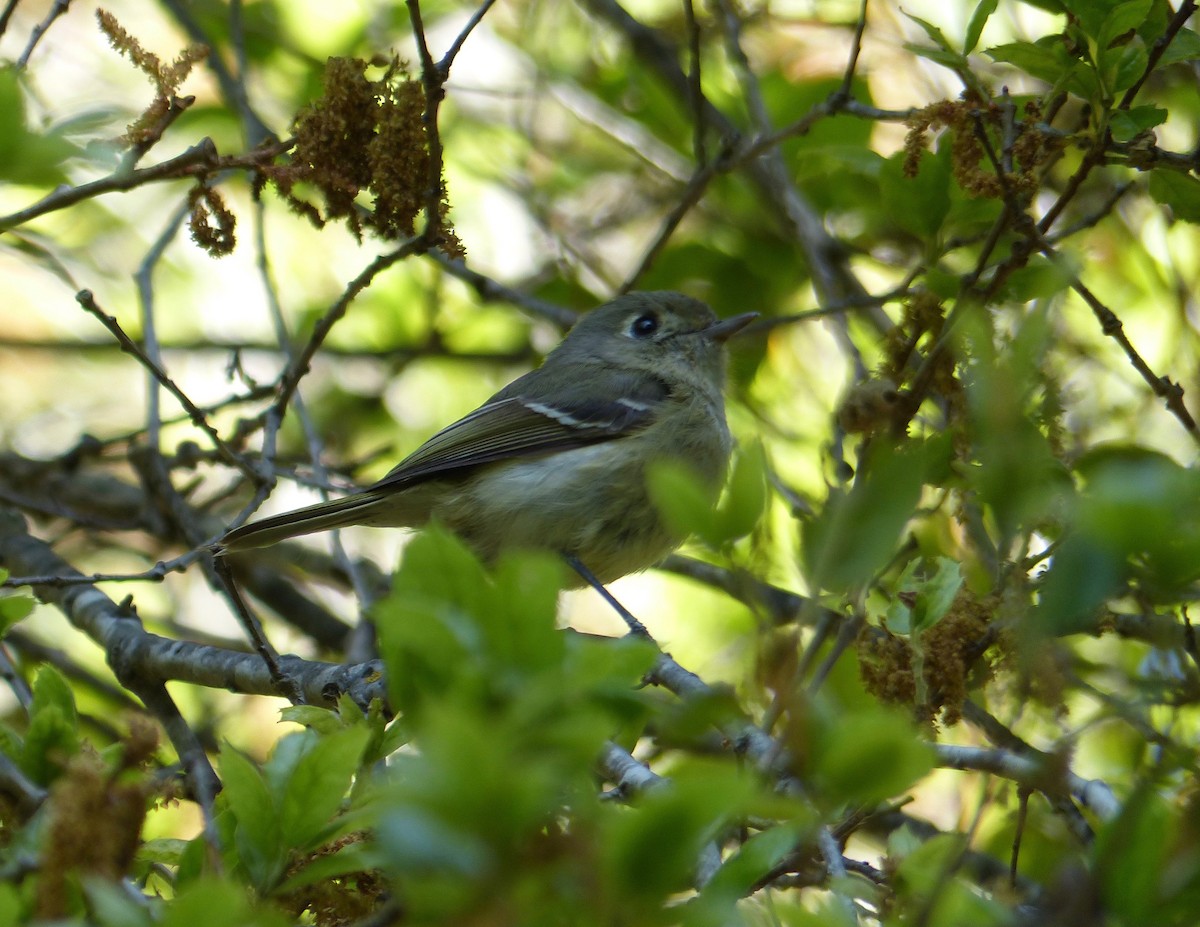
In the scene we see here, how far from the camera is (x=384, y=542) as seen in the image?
5.65 meters

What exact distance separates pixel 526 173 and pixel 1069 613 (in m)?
4.22

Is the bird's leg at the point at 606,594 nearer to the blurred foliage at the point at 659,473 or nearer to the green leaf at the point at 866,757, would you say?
the blurred foliage at the point at 659,473

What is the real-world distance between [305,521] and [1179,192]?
2273 millimetres

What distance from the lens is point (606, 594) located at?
3.54 meters

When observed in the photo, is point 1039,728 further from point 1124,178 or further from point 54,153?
point 54,153

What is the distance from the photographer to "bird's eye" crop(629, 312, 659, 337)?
433 centimetres

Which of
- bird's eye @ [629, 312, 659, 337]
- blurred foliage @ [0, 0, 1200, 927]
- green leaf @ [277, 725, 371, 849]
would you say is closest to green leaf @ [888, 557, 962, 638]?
blurred foliage @ [0, 0, 1200, 927]

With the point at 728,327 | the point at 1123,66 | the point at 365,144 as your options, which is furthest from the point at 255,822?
the point at 728,327

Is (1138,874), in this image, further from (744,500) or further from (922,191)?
(922,191)

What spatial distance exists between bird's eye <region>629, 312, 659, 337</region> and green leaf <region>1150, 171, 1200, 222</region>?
2091 mm

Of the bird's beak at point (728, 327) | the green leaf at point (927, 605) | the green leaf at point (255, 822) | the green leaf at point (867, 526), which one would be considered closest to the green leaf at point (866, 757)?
the green leaf at point (867, 526)

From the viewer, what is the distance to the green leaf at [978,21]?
2094 mm

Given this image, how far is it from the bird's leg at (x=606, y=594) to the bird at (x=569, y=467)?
16mm

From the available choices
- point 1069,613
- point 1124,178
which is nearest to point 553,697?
point 1069,613
